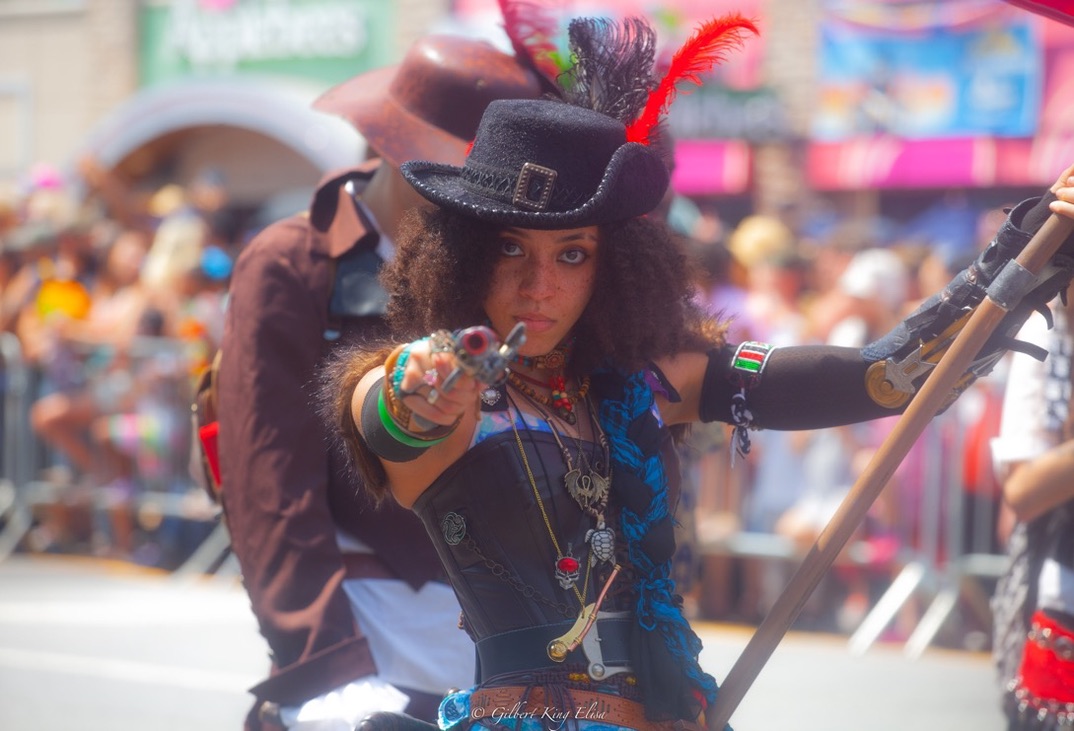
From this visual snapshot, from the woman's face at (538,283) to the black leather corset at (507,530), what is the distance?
0.18 metres

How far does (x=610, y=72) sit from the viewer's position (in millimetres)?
2477

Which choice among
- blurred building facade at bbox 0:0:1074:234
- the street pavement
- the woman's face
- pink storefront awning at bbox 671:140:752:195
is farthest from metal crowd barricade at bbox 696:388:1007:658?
pink storefront awning at bbox 671:140:752:195

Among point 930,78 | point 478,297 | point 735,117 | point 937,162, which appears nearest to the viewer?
point 478,297

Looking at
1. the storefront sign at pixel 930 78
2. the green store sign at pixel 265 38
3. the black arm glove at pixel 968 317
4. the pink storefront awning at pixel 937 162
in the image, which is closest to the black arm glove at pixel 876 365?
the black arm glove at pixel 968 317

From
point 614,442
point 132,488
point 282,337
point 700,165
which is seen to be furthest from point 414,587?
point 700,165

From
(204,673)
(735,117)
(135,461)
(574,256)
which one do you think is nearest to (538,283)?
(574,256)

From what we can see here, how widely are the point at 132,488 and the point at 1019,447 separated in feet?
23.4

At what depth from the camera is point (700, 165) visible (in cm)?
1458

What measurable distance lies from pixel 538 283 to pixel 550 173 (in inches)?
7.0

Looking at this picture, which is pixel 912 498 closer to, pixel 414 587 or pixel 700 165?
pixel 414 587

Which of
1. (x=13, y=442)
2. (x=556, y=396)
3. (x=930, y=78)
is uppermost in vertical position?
(x=556, y=396)

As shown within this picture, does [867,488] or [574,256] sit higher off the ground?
[574,256]

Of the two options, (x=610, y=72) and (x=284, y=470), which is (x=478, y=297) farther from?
(x=284, y=470)

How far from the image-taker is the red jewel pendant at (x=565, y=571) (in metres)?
2.33
